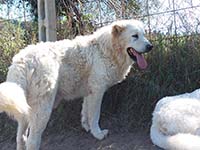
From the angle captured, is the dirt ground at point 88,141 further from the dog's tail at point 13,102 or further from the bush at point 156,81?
the dog's tail at point 13,102

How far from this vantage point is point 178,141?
15.1ft

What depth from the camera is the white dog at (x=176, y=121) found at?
16.1ft

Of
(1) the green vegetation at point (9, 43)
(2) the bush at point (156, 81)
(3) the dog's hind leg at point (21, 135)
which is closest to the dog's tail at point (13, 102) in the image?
(3) the dog's hind leg at point (21, 135)

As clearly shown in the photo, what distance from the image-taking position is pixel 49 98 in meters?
6.38

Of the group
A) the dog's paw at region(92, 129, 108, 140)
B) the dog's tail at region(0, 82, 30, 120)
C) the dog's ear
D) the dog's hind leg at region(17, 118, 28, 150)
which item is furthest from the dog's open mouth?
the dog's tail at region(0, 82, 30, 120)

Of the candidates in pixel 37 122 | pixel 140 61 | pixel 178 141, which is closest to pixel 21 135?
pixel 37 122

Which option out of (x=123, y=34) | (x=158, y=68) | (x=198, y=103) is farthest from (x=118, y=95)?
(x=198, y=103)

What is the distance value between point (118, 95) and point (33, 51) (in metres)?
1.87

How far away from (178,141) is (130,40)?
8.48ft

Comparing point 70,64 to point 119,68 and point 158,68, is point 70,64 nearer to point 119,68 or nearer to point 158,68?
point 119,68

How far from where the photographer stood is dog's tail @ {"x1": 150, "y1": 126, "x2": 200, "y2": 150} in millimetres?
4366

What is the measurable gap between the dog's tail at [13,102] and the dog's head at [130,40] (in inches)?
72.7

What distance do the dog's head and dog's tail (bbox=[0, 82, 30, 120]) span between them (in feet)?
6.06

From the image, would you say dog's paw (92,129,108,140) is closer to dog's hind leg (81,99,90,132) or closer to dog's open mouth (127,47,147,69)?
dog's hind leg (81,99,90,132)
